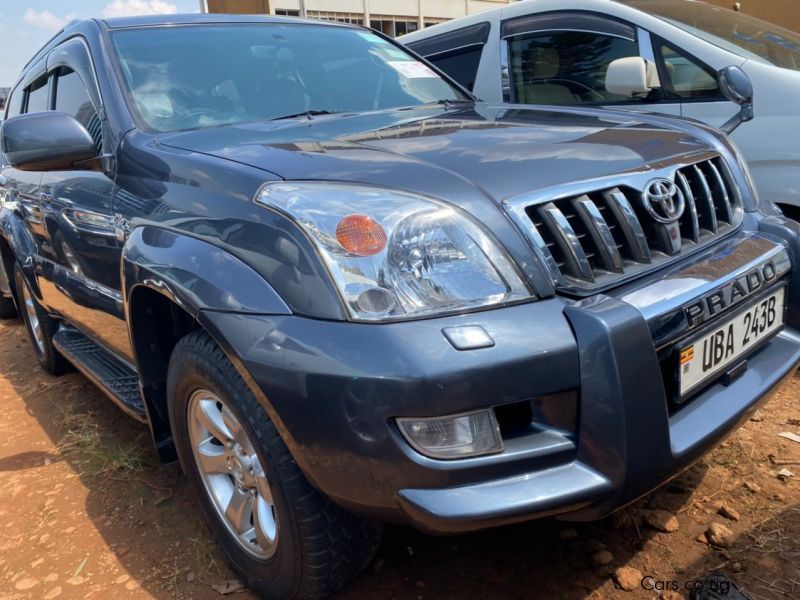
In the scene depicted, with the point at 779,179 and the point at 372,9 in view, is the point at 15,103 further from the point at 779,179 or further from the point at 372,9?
the point at 372,9

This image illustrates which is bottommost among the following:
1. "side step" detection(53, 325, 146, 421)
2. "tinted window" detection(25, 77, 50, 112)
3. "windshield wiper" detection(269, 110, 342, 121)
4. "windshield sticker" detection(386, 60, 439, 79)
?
"side step" detection(53, 325, 146, 421)

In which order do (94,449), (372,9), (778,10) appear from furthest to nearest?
(372,9) < (778,10) < (94,449)

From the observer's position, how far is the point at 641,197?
1823 mm

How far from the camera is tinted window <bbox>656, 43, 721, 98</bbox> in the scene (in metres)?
3.39

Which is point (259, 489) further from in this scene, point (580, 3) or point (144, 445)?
point (580, 3)

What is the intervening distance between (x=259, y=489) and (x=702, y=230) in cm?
147

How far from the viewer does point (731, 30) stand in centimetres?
374

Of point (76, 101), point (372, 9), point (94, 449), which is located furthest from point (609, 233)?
point (372, 9)

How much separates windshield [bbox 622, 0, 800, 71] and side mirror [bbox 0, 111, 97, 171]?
2.88 metres

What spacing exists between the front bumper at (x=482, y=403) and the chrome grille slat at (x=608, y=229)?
11 cm

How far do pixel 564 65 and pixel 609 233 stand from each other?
103 inches

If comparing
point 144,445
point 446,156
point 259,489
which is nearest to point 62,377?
point 144,445

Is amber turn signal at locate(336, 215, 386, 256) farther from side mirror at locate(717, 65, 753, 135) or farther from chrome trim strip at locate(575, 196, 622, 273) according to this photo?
side mirror at locate(717, 65, 753, 135)

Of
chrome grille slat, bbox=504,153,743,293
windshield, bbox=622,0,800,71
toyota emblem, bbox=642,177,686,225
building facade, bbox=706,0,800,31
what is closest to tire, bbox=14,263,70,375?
chrome grille slat, bbox=504,153,743,293
